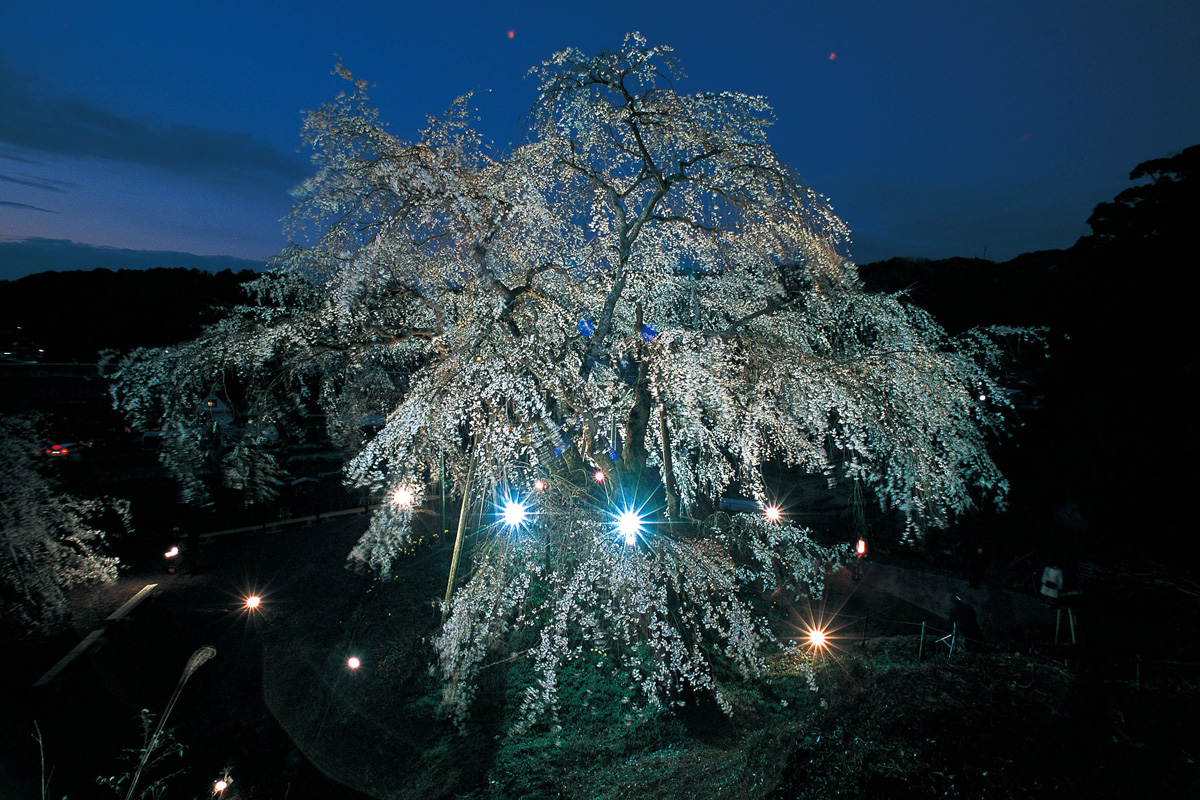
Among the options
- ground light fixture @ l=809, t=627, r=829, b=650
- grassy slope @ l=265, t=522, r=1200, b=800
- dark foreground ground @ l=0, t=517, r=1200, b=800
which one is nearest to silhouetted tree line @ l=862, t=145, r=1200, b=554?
dark foreground ground @ l=0, t=517, r=1200, b=800

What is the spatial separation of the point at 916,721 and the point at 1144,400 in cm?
725

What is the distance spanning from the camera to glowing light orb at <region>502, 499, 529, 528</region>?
17.6ft

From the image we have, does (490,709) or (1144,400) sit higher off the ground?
(1144,400)

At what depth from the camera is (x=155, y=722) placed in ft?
21.6

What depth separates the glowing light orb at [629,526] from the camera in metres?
5.20

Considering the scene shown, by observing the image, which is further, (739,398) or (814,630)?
(814,630)

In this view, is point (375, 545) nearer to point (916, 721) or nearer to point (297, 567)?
point (916, 721)

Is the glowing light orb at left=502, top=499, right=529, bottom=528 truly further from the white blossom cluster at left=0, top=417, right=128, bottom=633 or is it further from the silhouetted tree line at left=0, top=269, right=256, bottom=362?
the silhouetted tree line at left=0, top=269, right=256, bottom=362

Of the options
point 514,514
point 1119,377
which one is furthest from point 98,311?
point 1119,377

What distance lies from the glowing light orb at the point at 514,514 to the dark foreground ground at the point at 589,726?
314 centimetres

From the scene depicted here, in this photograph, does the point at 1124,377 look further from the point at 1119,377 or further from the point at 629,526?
the point at 629,526

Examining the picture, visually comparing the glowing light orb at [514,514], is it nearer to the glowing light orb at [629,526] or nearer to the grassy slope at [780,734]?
the glowing light orb at [629,526]

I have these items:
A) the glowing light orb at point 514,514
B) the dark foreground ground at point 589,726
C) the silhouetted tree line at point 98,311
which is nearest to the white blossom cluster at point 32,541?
→ the dark foreground ground at point 589,726

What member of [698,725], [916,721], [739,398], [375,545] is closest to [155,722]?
[375,545]
